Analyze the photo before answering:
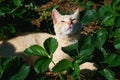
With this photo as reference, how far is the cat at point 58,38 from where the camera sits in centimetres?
304

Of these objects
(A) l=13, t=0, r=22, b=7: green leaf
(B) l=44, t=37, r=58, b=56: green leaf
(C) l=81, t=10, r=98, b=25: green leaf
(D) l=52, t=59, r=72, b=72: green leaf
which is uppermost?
(A) l=13, t=0, r=22, b=7: green leaf

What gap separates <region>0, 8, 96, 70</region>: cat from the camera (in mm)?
3043

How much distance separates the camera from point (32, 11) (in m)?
4.23

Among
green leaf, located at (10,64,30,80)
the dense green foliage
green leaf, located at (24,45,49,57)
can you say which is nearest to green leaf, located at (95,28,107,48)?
the dense green foliage

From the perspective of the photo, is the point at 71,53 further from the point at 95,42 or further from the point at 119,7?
the point at 119,7

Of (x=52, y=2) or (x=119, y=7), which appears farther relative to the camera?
(x=52, y=2)

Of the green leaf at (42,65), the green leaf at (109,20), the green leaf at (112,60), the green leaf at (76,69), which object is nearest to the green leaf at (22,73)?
the green leaf at (42,65)

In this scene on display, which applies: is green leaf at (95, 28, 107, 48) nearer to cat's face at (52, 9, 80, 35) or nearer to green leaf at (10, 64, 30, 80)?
cat's face at (52, 9, 80, 35)

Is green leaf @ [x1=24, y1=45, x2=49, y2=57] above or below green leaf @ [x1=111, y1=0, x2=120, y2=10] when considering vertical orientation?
below

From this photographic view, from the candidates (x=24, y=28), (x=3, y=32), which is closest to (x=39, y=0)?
(x=24, y=28)

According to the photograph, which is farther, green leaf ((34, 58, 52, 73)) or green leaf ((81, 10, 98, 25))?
green leaf ((81, 10, 98, 25))

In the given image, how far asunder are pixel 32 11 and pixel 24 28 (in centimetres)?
42

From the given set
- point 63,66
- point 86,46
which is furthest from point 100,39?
point 63,66

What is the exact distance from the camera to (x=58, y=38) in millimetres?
3178
